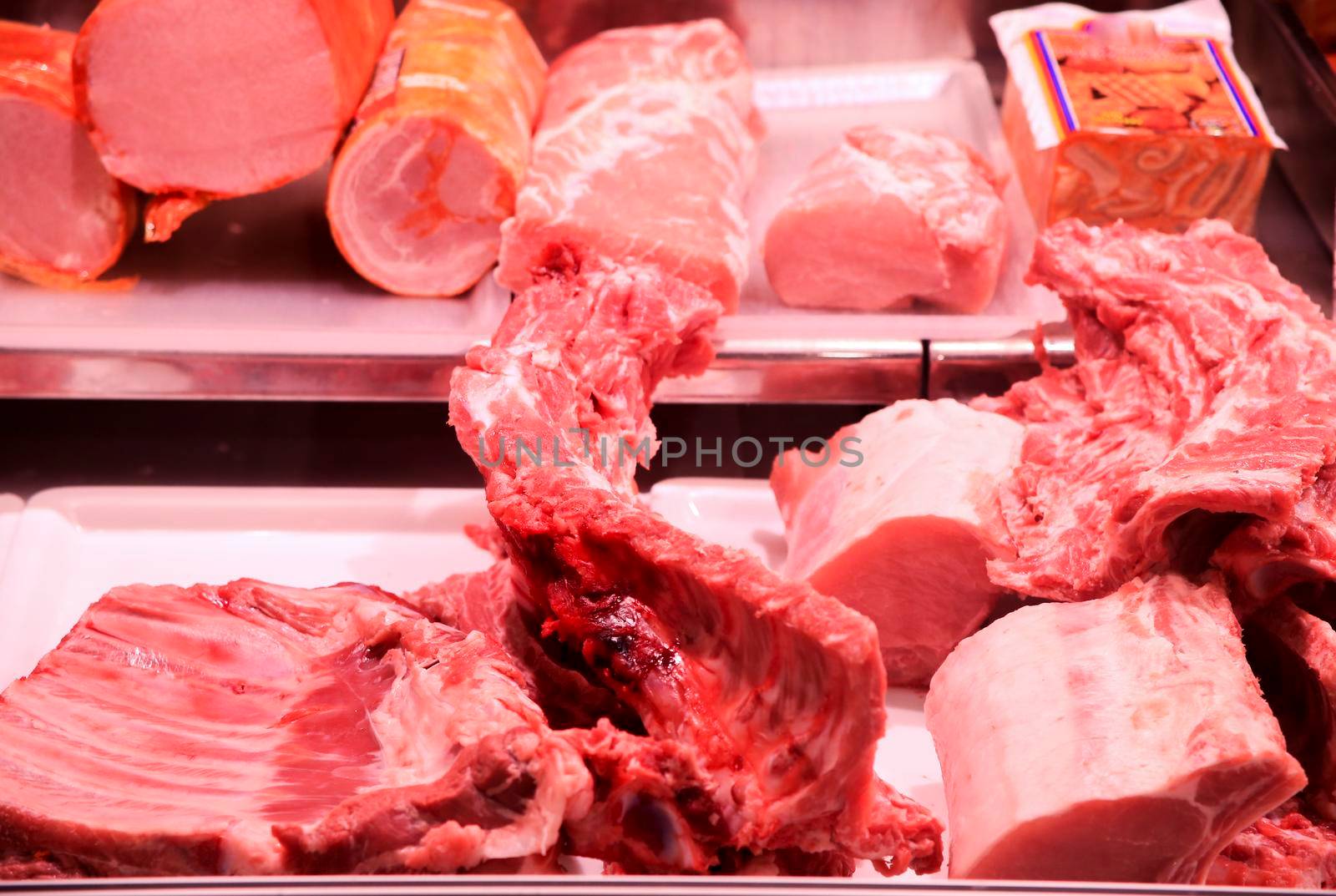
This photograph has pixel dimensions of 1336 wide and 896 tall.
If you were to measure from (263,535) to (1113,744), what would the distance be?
69.9 inches

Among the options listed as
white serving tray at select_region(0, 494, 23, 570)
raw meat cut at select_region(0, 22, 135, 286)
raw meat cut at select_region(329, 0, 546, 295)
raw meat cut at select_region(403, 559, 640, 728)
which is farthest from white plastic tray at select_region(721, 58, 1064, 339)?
white serving tray at select_region(0, 494, 23, 570)

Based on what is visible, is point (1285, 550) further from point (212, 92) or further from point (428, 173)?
point (212, 92)

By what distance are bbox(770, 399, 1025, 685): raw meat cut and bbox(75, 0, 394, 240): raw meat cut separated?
4.64 ft

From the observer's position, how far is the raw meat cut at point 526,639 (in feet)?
5.74

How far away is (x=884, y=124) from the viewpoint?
3.52m

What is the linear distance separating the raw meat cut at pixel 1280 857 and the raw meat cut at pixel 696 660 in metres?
0.42

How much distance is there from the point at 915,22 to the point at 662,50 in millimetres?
835

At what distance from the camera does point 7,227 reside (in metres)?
2.75

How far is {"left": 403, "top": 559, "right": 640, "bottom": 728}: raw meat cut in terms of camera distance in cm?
175

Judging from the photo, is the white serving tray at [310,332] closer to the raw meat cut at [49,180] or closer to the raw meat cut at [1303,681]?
the raw meat cut at [49,180]

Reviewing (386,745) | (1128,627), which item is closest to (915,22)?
(1128,627)

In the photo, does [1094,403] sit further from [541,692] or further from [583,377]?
[541,692]

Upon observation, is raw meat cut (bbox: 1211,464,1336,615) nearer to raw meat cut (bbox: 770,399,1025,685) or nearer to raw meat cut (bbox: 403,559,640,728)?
raw meat cut (bbox: 770,399,1025,685)

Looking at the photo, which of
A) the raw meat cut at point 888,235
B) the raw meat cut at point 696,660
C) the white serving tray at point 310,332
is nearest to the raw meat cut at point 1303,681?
the raw meat cut at point 696,660
